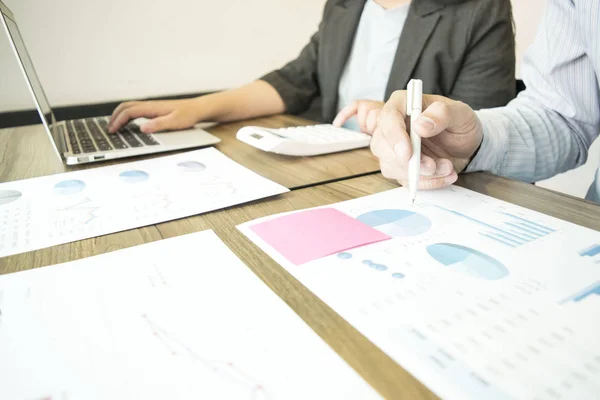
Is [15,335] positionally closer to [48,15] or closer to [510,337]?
[510,337]

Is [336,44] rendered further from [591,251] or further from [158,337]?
[158,337]

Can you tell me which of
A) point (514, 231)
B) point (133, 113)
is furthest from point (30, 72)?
point (514, 231)

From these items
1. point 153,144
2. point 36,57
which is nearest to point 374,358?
point 153,144

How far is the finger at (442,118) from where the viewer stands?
45 cm

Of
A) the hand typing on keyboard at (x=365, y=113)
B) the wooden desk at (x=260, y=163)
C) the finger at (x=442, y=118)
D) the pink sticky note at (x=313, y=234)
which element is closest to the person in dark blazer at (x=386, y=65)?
the hand typing on keyboard at (x=365, y=113)

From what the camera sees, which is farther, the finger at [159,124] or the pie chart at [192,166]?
the finger at [159,124]

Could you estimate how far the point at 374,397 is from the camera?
9.1 inches

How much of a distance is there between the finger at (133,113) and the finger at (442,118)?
0.59m

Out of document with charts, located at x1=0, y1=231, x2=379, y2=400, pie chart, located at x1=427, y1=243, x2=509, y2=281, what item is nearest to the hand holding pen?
pie chart, located at x1=427, y1=243, x2=509, y2=281

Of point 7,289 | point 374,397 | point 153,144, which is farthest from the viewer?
point 153,144

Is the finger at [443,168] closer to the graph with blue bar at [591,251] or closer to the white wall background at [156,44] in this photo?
the graph with blue bar at [591,251]

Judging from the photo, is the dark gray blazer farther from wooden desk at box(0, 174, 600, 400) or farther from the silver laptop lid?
the silver laptop lid

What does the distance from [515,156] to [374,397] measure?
1.70ft

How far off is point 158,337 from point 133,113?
69 cm
